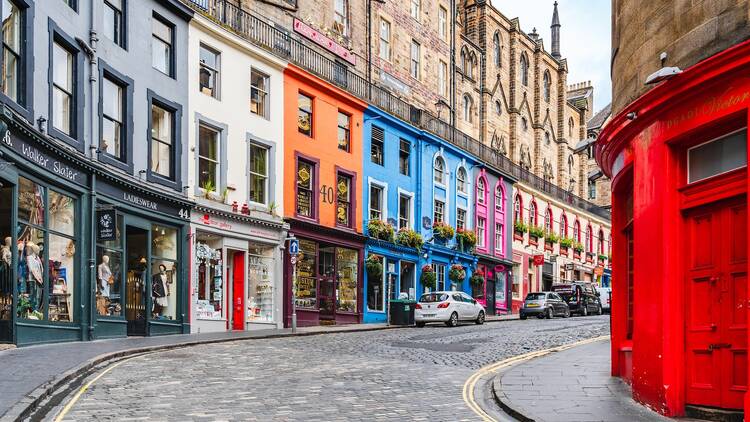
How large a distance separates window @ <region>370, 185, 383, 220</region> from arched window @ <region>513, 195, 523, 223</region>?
15610mm

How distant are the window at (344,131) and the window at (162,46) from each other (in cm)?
957

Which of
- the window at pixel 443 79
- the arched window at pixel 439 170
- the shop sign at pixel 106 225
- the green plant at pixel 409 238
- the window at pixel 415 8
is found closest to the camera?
the shop sign at pixel 106 225

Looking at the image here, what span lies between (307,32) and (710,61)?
24104 mm

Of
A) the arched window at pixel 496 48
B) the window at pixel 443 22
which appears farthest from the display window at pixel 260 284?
the arched window at pixel 496 48

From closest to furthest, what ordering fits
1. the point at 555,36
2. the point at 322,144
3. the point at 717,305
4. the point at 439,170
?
1. the point at 717,305
2. the point at 322,144
3. the point at 439,170
4. the point at 555,36

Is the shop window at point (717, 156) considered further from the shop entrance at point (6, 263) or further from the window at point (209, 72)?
the window at point (209, 72)

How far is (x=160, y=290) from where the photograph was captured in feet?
76.7

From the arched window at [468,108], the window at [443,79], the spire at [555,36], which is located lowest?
the arched window at [468,108]

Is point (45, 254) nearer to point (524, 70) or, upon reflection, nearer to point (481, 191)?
point (481, 191)

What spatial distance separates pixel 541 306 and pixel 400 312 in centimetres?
956

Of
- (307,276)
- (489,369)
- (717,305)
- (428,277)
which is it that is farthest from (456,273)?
(717,305)

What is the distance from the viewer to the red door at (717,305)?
384 inches

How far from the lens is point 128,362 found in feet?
49.4

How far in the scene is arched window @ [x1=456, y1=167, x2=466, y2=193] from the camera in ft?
138
